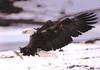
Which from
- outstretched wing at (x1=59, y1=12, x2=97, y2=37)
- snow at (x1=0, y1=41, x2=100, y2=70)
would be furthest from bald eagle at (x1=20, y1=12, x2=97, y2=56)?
snow at (x1=0, y1=41, x2=100, y2=70)

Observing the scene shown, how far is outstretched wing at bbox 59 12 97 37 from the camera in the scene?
2.61 metres

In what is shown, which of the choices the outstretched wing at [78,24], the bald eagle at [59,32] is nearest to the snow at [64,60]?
the bald eagle at [59,32]

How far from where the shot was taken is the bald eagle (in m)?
2.63

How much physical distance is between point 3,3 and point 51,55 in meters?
1.18

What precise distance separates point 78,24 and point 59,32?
6.6 inches

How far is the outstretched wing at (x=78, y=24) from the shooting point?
8.56 ft

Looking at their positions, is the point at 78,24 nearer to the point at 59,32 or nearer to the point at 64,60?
the point at 59,32

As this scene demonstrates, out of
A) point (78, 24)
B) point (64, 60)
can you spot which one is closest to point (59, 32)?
point (78, 24)

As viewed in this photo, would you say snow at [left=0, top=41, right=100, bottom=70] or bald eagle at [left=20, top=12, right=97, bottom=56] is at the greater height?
bald eagle at [left=20, top=12, right=97, bottom=56]

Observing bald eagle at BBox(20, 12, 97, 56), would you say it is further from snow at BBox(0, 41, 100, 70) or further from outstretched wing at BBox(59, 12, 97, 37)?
snow at BBox(0, 41, 100, 70)

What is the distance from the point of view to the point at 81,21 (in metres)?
2.64

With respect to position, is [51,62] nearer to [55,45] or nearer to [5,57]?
[5,57]

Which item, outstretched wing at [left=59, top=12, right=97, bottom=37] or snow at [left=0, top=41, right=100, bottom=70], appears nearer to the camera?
outstretched wing at [left=59, top=12, right=97, bottom=37]

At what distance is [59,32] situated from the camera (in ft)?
9.07
